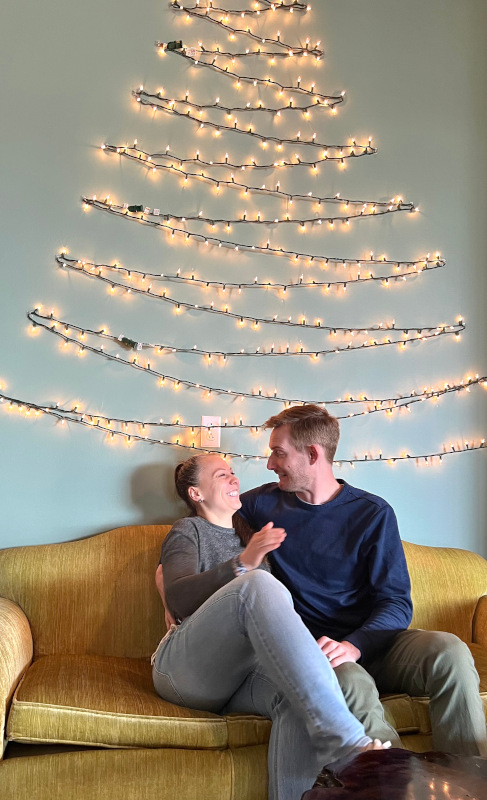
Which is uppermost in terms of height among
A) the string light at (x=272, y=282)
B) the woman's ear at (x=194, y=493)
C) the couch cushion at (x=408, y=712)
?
the string light at (x=272, y=282)

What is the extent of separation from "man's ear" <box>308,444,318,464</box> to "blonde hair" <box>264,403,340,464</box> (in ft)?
Answer: 0.04

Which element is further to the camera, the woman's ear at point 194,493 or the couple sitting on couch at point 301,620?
the woman's ear at point 194,493

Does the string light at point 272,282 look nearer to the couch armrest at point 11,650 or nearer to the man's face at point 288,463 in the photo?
the man's face at point 288,463

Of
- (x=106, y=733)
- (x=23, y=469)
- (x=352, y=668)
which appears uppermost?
(x=23, y=469)

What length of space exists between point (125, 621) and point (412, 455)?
4.14 ft

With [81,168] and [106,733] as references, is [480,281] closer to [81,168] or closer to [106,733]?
[81,168]

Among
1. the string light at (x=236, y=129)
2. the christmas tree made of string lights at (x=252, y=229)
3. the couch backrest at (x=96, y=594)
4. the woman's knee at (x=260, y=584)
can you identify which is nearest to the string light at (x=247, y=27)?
the christmas tree made of string lights at (x=252, y=229)

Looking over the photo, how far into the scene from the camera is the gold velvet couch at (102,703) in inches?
67.2

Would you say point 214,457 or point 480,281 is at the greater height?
point 480,281

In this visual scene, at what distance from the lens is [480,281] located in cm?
298

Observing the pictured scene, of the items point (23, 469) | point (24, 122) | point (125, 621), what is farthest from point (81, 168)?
point (125, 621)

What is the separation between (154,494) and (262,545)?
92 cm

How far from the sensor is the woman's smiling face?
2289mm

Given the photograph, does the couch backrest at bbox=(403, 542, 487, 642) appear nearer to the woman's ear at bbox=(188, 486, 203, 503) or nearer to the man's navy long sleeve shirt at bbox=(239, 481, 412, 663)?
the man's navy long sleeve shirt at bbox=(239, 481, 412, 663)
